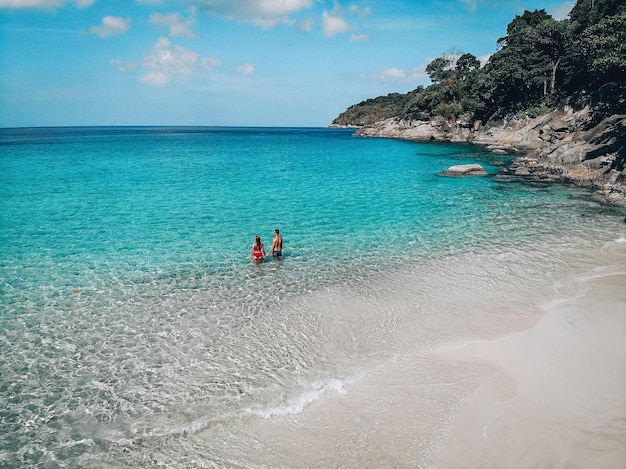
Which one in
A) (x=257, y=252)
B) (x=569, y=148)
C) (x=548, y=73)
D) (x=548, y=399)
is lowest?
(x=548, y=399)

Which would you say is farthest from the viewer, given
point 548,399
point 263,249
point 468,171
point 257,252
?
point 468,171

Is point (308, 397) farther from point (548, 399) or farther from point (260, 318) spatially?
point (548, 399)

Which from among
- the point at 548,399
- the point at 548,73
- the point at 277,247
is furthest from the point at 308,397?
the point at 548,73

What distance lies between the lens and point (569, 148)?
4034 centimetres

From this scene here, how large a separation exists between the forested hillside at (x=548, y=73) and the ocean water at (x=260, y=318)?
26.0m

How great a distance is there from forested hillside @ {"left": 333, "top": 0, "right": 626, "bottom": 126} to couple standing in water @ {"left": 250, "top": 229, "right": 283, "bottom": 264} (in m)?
41.6

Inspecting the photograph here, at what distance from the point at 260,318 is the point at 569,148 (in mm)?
40963

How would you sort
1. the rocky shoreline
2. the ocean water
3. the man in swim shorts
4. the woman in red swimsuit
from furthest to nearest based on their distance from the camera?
1. the rocky shoreline
2. the man in swim shorts
3. the woman in red swimsuit
4. the ocean water

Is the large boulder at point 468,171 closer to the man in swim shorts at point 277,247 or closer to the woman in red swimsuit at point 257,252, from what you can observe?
the man in swim shorts at point 277,247

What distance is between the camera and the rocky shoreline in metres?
31.3

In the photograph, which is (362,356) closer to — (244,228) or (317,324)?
(317,324)

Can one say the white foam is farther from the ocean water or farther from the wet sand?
the wet sand

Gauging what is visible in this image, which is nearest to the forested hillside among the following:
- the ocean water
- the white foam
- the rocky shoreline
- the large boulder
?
the rocky shoreline

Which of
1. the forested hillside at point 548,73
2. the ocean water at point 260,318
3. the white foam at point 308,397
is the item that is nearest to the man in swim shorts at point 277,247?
the ocean water at point 260,318
